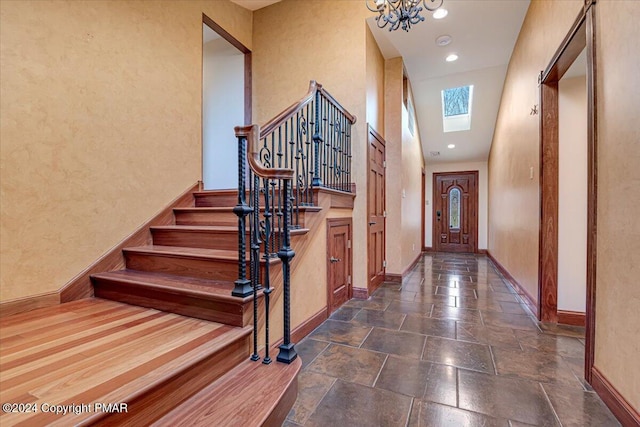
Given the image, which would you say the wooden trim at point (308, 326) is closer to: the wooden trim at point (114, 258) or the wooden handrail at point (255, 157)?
the wooden handrail at point (255, 157)

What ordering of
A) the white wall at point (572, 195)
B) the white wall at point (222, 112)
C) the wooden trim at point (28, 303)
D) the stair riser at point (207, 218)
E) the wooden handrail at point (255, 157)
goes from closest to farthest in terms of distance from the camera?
the wooden handrail at point (255, 157), the wooden trim at point (28, 303), the white wall at point (572, 195), the stair riser at point (207, 218), the white wall at point (222, 112)

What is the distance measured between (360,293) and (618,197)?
234cm

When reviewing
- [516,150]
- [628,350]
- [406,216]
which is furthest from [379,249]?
[628,350]

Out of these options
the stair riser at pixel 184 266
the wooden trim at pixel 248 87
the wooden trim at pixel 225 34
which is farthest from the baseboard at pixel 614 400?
the wooden trim at pixel 225 34

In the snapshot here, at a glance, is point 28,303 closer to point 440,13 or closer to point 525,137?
point 440,13

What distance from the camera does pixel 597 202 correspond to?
1630 mm

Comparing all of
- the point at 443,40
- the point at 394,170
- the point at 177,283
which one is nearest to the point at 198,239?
the point at 177,283

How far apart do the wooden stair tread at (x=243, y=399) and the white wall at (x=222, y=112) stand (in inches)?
116

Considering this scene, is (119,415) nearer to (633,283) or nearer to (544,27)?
(633,283)

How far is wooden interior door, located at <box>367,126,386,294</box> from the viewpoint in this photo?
339 centimetres

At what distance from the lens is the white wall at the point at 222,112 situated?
4012 millimetres

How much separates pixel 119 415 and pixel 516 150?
15.0 feet

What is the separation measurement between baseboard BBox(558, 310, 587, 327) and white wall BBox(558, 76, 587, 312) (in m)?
0.03

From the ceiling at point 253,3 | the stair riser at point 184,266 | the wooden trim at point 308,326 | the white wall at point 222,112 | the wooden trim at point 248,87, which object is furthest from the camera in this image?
the white wall at point 222,112
